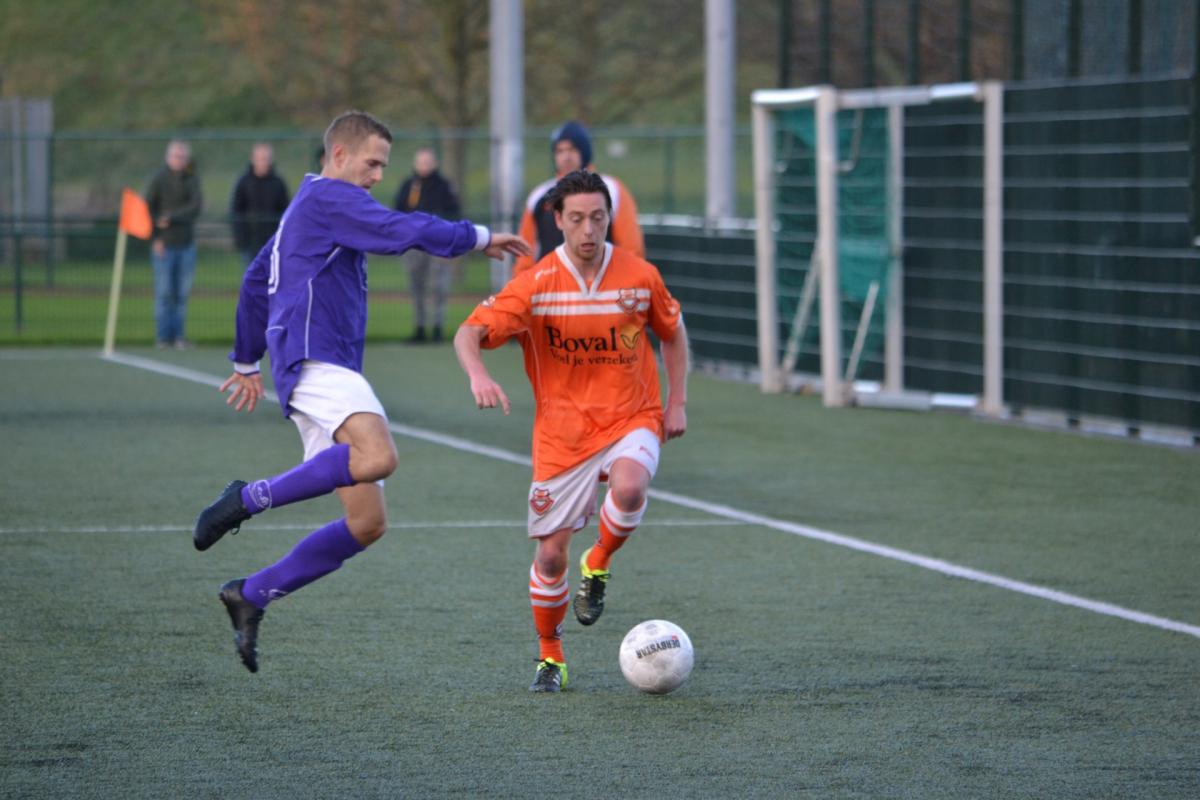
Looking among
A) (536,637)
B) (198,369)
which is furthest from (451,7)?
(536,637)

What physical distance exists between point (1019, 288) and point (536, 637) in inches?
329

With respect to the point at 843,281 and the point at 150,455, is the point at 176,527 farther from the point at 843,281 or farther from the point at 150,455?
the point at 843,281

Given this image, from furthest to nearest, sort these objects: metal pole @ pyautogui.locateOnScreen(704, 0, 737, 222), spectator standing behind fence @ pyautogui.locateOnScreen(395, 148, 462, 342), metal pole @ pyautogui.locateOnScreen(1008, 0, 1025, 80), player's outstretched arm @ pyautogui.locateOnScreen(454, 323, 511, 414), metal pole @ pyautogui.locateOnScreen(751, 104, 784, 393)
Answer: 1. spectator standing behind fence @ pyautogui.locateOnScreen(395, 148, 462, 342)
2. metal pole @ pyautogui.locateOnScreen(704, 0, 737, 222)
3. metal pole @ pyautogui.locateOnScreen(751, 104, 784, 393)
4. metal pole @ pyautogui.locateOnScreen(1008, 0, 1025, 80)
5. player's outstretched arm @ pyautogui.locateOnScreen(454, 323, 511, 414)

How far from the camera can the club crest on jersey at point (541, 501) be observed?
6.70m

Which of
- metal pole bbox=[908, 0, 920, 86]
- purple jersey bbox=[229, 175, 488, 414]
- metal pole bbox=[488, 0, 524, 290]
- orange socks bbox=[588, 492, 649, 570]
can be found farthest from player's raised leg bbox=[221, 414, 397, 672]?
metal pole bbox=[488, 0, 524, 290]

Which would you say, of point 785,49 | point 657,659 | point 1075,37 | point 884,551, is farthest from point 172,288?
point 657,659

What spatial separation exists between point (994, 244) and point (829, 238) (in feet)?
4.39

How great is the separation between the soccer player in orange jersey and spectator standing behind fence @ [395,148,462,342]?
14730 mm

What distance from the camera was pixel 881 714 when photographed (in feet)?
20.6

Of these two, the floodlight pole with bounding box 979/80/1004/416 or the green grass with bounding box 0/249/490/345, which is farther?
the green grass with bounding box 0/249/490/345

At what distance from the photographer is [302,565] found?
650 centimetres

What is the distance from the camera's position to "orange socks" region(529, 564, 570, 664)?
666 cm

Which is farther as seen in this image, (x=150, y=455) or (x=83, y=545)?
(x=150, y=455)

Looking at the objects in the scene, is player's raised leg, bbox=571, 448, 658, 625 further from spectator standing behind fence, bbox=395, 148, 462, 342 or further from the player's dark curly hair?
spectator standing behind fence, bbox=395, 148, 462, 342
